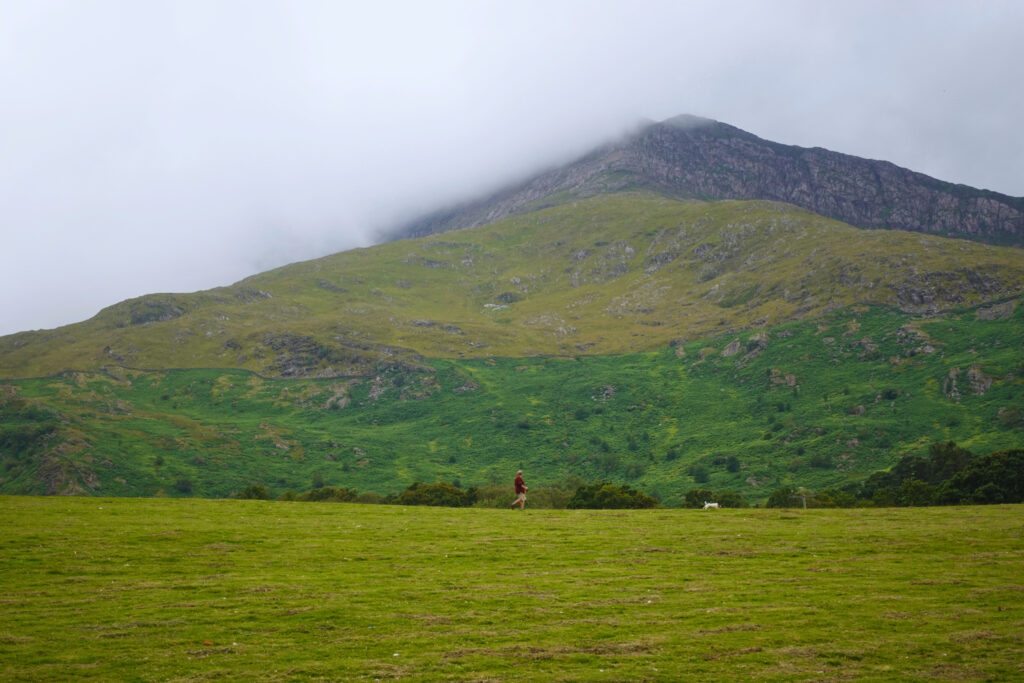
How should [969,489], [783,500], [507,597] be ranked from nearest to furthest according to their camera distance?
[507,597] → [969,489] → [783,500]

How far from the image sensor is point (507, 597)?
28.0 meters

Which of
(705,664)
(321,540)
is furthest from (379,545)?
(705,664)

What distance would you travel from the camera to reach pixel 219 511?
4622 cm

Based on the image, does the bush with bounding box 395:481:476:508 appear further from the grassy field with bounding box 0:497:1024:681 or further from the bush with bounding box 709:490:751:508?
the bush with bounding box 709:490:751:508

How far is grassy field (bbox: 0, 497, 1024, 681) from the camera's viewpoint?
20.8 m

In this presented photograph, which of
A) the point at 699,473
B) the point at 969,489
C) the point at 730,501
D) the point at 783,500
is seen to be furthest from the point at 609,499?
the point at 699,473

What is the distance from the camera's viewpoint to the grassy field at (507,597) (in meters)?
20.8

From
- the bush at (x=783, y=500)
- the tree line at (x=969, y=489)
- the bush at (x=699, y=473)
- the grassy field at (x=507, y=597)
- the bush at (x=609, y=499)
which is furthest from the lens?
the bush at (x=699, y=473)

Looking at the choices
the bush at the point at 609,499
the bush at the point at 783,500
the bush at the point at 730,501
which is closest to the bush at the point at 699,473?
the bush at the point at 783,500

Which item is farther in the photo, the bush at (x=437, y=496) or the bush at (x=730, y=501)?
the bush at (x=730, y=501)

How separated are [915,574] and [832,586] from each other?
414 centimetres

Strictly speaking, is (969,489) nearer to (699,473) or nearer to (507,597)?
(507,597)

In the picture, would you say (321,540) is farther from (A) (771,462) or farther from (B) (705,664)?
(A) (771,462)

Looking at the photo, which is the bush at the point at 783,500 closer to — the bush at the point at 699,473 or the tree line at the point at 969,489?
the tree line at the point at 969,489
